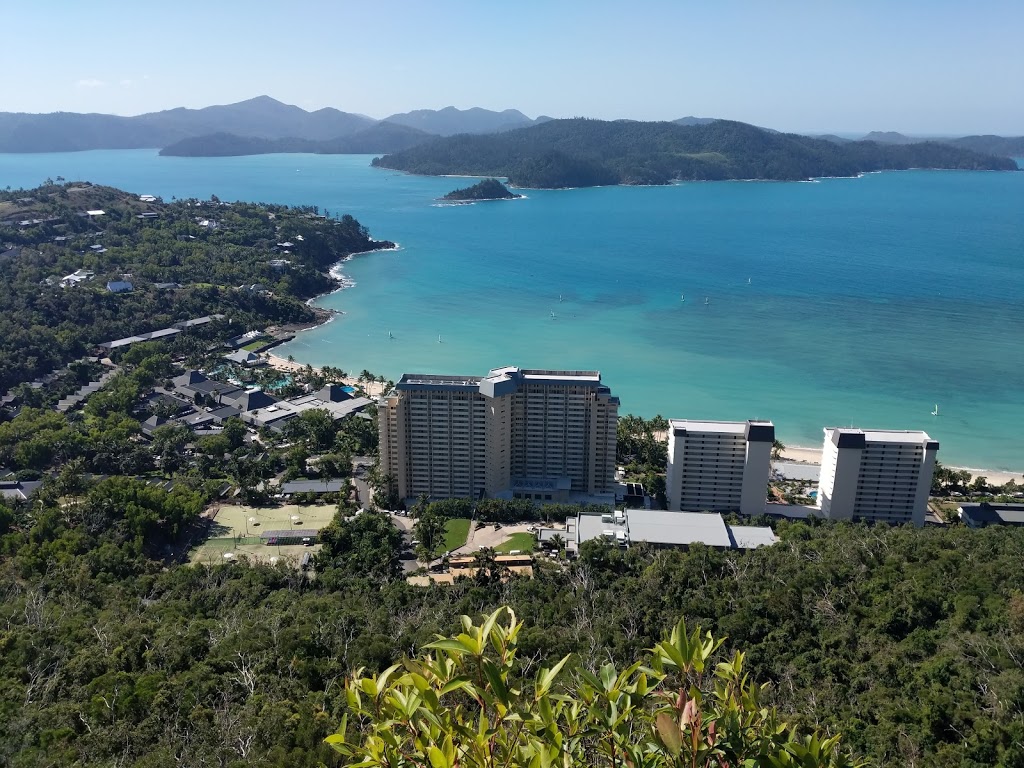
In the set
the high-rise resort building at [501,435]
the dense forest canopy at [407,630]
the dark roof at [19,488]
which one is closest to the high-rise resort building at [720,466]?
the high-rise resort building at [501,435]

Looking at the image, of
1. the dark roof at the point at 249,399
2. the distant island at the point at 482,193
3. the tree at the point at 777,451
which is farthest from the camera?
the distant island at the point at 482,193

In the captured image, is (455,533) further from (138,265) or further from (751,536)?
(138,265)

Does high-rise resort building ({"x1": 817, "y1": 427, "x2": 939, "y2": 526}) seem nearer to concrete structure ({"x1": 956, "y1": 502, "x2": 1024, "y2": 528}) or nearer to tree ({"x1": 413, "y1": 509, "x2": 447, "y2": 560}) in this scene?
concrete structure ({"x1": 956, "y1": 502, "x2": 1024, "y2": 528})

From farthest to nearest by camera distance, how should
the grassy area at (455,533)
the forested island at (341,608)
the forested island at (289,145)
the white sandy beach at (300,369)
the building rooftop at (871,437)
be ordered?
1. the forested island at (289,145)
2. the white sandy beach at (300,369)
3. the building rooftop at (871,437)
4. the grassy area at (455,533)
5. the forested island at (341,608)

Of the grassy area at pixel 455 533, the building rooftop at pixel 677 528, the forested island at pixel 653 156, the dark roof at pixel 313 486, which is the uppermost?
the forested island at pixel 653 156

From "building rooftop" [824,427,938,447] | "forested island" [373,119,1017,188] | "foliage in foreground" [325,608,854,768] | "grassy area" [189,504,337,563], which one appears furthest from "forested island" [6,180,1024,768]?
"forested island" [373,119,1017,188]

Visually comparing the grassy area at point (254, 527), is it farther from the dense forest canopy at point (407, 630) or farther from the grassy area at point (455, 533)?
the grassy area at point (455, 533)

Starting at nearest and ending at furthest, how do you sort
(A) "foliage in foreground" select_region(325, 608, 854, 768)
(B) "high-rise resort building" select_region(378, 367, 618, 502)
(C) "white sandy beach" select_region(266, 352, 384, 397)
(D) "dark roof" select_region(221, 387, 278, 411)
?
(A) "foliage in foreground" select_region(325, 608, 854, 768)
(B) "high-rise resort building" select_region(378, 367, 618, 502)
(D) "dark roof" select_region(221, 387, 278, 411)
(C) "white sandy beach" select_region(266, 352, 384, 397)

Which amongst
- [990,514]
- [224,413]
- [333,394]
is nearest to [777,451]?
[990,514]
